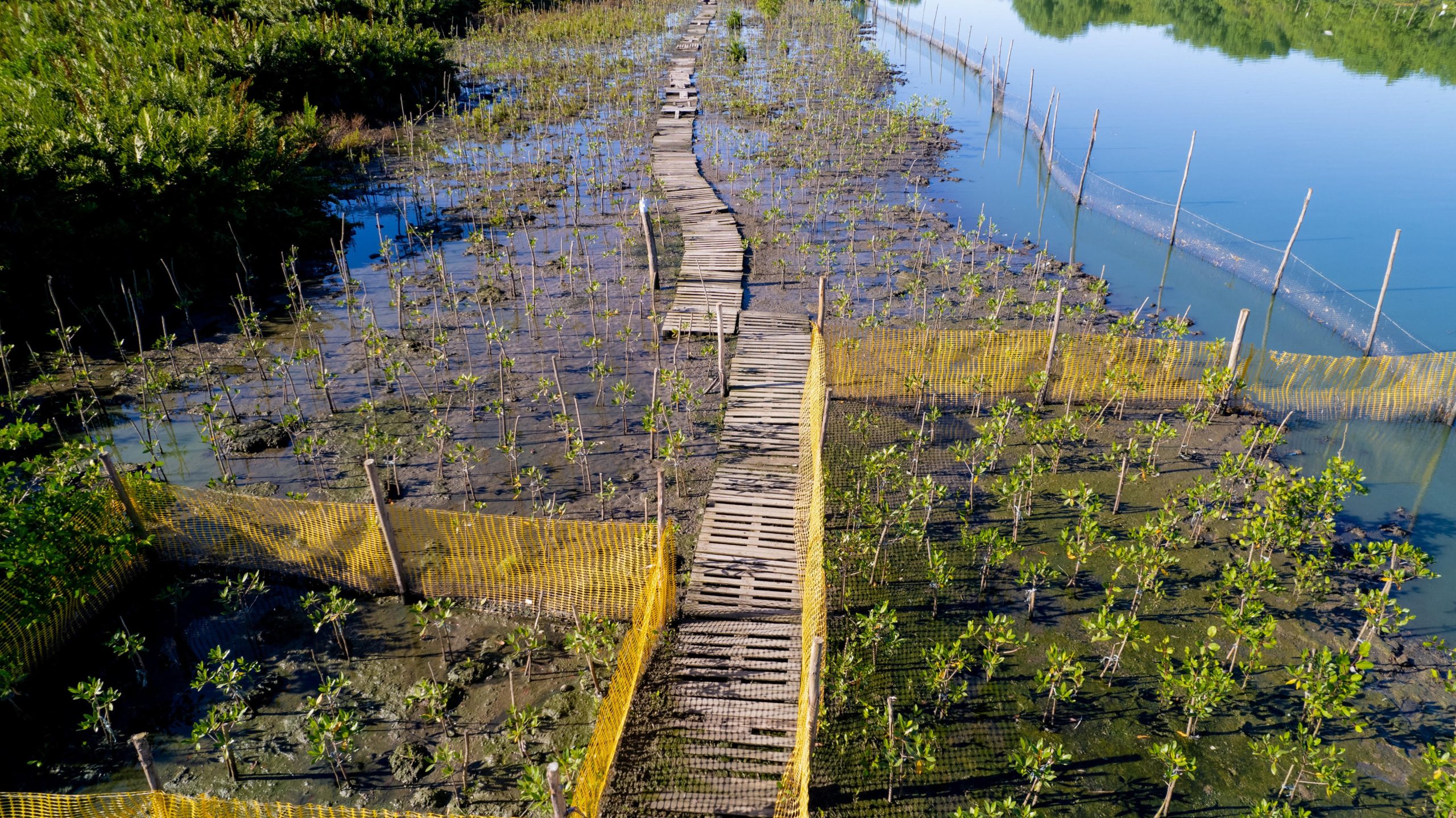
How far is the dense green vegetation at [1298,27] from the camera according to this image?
139 ft

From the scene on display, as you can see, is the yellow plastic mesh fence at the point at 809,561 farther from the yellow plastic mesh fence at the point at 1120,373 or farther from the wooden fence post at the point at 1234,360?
the wooden fence post at the point at 1234,360

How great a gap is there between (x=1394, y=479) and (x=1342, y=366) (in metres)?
2.25

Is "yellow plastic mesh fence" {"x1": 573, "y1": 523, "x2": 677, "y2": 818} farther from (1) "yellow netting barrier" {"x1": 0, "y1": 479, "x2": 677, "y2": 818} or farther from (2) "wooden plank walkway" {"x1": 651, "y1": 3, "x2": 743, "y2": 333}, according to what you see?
(2) "wooden plank walkway" {"x1": 651, "y1": 3, "x2": 743, "y2": 333}

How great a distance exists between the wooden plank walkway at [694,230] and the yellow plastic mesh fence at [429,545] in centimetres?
548

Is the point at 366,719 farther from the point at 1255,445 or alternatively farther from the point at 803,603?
the point at 1255,445

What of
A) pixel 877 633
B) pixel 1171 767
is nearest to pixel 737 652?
pixel 877 633

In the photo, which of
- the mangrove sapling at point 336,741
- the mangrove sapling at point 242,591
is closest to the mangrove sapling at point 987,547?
the mangrove sapling at point 336,741

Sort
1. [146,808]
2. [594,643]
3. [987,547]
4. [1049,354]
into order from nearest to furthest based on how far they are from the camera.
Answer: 1. [146,808]
2. [594,643]
3. [987,547]
4. [1049,354]

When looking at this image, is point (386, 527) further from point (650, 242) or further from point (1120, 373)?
point (1120, 373)

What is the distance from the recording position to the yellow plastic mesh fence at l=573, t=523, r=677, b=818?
729cm

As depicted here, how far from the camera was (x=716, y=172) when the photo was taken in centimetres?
2656

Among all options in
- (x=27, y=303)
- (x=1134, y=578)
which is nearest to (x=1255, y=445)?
(x=1134, y=578)

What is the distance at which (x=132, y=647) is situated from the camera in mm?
8898

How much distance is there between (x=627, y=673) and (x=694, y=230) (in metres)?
15.2
